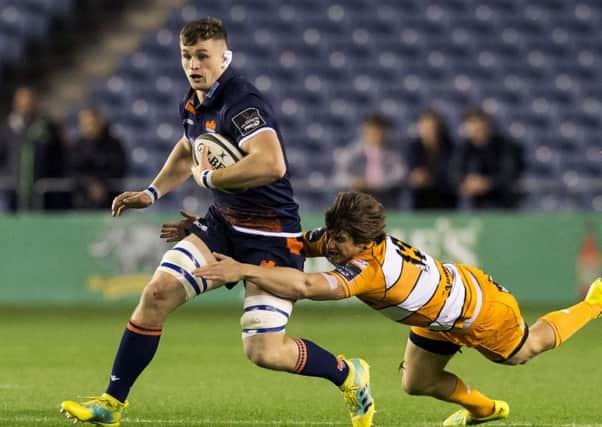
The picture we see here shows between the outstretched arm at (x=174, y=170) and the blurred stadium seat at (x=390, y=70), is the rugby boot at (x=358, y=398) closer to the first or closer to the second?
the outstretched arm at (x=174, y=170)

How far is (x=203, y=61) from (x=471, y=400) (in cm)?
212

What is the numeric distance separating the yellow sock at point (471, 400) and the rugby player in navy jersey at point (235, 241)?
1.58ft

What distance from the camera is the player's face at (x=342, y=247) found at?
6156mm

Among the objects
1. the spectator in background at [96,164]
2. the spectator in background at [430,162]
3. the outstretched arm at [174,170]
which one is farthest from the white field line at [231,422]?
the spectator in background at [96,164]

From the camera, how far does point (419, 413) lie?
23.8 ft

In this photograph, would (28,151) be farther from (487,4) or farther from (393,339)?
(487,4)

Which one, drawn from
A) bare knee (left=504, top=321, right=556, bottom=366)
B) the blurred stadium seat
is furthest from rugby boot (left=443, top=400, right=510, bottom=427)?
the blurred stadium seat

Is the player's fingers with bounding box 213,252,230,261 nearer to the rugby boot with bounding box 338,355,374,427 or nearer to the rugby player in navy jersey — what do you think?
the rugby player in navy jersey

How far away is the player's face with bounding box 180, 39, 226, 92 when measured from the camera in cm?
651

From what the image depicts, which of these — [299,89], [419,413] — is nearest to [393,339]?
[419,413]

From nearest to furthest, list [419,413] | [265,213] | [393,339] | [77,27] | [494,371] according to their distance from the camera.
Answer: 1. [265,213]
2. [419,413]
3. [494,371]
4. [393,339]
5. [77,27]

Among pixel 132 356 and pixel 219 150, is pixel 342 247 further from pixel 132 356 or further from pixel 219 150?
pixel 132 356

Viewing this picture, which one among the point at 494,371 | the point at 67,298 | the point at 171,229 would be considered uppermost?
the point at 171,229

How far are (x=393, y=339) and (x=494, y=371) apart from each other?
7.10 feet
